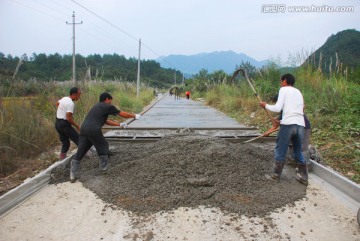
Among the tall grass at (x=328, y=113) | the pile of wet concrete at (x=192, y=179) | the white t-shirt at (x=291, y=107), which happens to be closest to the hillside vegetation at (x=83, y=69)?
the pile of wet concrete at (x=192, y=179)

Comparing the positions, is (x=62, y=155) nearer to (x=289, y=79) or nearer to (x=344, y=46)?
(x=289, y=79)

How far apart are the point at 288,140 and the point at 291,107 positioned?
0.45 meters

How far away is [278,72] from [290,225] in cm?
1061

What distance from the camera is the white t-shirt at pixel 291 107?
4.28 meters

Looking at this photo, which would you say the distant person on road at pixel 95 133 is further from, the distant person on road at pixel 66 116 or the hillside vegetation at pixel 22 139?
the hillside vegetation at pixel 22 139

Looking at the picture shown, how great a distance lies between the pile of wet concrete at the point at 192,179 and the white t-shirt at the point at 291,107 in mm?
865

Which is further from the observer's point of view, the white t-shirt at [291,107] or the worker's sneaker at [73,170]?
the worker's sneaker at [73,170]

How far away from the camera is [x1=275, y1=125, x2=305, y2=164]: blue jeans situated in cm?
430

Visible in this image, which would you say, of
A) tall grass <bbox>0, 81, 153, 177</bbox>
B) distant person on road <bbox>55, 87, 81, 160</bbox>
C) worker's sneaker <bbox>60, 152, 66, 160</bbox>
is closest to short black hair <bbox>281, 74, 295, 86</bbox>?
distant person on road <bbox>55, 87, 81, 160</bbox>

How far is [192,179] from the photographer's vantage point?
419cm

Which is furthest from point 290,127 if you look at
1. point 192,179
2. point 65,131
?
point 65,131

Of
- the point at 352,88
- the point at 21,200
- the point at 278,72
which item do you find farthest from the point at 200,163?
the point at 278,72

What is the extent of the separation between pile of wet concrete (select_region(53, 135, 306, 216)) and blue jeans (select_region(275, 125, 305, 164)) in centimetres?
36

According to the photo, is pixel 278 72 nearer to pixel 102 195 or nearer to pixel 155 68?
pixel 102 195
